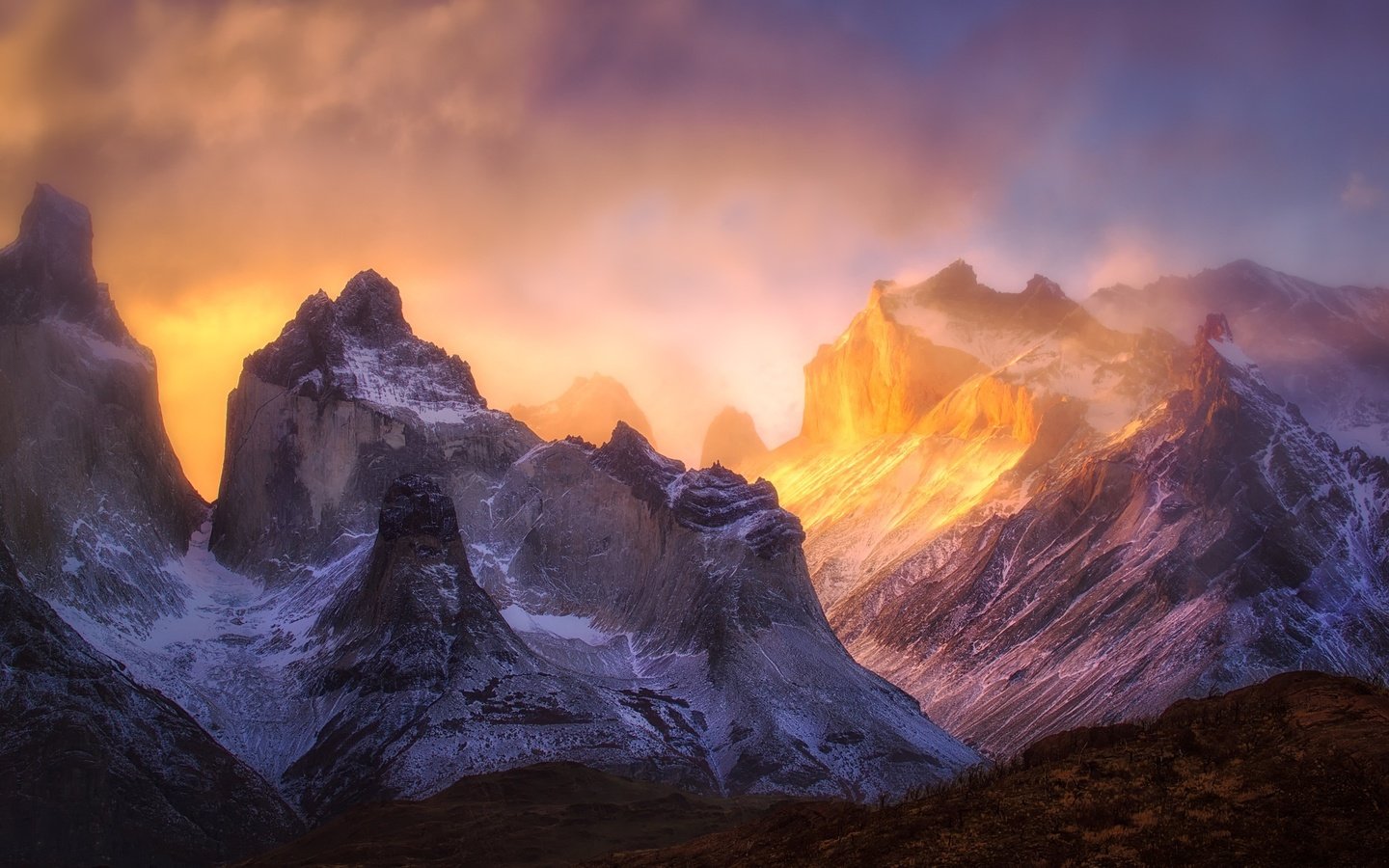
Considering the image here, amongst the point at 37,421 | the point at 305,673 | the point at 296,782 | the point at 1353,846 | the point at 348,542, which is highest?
the point at 37,421

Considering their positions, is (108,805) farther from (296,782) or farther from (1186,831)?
(1186,831)

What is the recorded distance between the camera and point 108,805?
108 metres

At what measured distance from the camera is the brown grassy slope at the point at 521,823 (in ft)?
292

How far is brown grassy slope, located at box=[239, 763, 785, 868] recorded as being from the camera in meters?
89.0

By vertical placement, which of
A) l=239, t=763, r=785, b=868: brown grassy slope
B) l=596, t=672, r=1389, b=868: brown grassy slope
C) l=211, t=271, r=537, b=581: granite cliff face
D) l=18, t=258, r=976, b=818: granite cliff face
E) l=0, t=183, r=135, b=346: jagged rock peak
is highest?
l=0, t=183, r=135, b=346: jagged rock peak

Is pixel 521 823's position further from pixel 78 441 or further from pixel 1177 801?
pixel 78 441

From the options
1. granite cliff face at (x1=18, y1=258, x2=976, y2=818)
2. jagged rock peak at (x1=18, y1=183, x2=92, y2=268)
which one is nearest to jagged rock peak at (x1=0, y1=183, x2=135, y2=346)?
jagged rock peak at (x1=18, y1=183, x2=92, y2=268)

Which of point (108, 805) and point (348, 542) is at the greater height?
point (348, 542)

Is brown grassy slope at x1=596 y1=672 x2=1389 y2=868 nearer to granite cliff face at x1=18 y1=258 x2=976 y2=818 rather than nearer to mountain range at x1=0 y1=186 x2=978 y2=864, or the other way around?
mountain range at x1=0 y1=186 x2=978 y2=864

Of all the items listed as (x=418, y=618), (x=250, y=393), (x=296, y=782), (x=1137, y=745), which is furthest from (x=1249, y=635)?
(x=1137, y=745)

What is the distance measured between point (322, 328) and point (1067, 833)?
170 metres

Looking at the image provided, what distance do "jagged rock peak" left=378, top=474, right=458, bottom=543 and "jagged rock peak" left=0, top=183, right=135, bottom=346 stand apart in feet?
157

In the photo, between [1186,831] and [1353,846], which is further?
[1186,831]

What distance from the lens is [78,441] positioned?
164750mm
